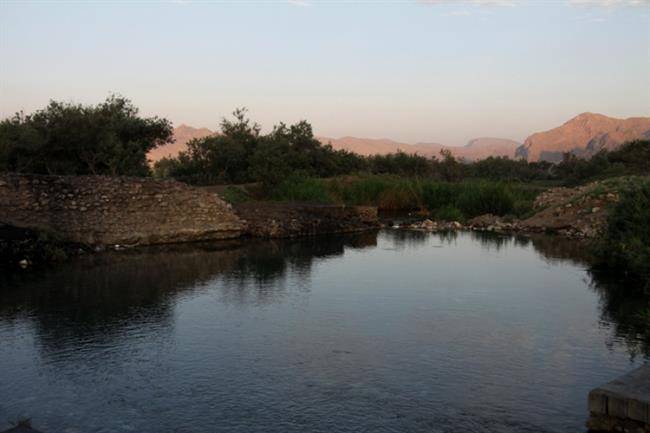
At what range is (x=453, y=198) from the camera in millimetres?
31953

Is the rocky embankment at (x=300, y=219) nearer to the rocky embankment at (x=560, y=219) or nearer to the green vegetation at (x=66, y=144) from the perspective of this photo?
the rocky embankment at (x=560, y=219)

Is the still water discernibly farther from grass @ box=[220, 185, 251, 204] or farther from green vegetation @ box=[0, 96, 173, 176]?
green vegetation @ box=[0, 96, 173, 176]

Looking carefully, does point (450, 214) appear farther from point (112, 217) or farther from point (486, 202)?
point (112, 217)

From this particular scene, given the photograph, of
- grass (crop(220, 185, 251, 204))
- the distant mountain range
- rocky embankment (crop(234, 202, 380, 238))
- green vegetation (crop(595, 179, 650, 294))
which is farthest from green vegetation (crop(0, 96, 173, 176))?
the distant mountain range

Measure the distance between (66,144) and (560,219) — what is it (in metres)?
22.1

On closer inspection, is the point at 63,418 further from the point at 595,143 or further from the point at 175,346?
the point at 595,143

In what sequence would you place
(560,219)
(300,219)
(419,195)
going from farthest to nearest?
(419,195), (560,219), (300,219)

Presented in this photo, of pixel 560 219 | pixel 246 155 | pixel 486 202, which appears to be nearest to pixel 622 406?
pixel 560 219

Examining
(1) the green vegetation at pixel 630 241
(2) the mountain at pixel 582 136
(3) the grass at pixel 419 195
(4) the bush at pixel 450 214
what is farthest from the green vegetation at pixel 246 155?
(2) the mountain at pixel 582 136

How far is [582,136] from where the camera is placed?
136250mm

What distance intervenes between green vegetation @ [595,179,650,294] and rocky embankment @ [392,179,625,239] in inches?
323

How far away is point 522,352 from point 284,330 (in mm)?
3080

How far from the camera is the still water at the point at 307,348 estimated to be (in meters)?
5.86

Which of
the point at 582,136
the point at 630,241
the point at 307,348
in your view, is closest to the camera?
the point at 307,348
